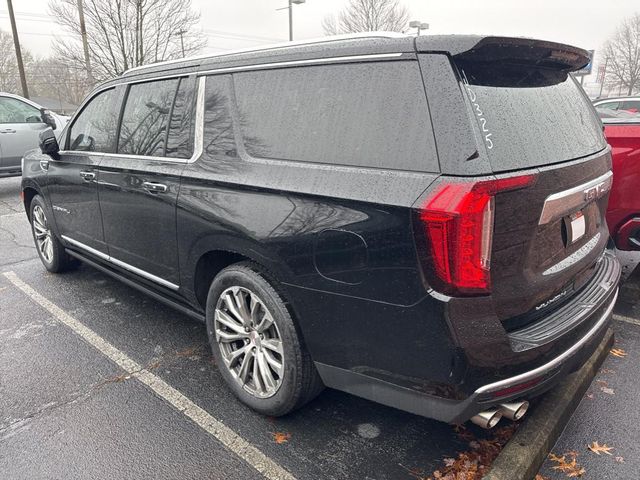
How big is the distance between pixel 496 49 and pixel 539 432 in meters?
1.72

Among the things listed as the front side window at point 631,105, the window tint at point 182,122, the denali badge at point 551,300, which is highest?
the window tint at point 182,122

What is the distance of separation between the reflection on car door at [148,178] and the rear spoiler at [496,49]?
1541 mm

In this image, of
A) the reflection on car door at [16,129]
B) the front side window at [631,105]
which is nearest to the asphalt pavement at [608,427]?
the front side window at [631,105]

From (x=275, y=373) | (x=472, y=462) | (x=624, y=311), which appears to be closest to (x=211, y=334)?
(x=275, y=373)

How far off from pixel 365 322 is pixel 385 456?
2.60 ft

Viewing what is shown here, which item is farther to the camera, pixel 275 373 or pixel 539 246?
pixel 275 373

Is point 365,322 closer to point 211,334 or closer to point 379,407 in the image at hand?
point 379,407

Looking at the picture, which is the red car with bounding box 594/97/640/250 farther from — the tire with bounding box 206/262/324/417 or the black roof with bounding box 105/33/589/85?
the tire with bounding box 206/262/324/417

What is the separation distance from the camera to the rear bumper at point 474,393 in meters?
1.88

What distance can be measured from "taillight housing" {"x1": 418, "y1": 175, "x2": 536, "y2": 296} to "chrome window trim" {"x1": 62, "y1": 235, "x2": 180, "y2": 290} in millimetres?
1827

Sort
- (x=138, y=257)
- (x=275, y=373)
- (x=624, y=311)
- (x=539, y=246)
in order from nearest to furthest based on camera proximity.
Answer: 1. (x=539, y=246)
2. (x=275, y=373)
3. (x=138, y=257)
4. (x=624, y=311)

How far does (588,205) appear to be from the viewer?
2.35 meters

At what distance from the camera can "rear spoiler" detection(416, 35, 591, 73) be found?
1.85m

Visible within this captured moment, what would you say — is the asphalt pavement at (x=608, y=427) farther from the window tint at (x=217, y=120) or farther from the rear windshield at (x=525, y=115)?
the window tint at (x=217, y=120)
